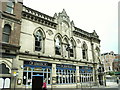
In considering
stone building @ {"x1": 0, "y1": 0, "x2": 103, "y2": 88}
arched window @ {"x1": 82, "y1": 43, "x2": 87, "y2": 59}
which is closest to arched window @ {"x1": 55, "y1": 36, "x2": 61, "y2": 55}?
stone building @ {"x1": 0, "y1": 0, "x2": 103, "y2": 88}

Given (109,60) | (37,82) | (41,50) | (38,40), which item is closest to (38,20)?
(38,40)

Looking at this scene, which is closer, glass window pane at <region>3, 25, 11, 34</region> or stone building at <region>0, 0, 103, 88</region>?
stone building at <region>0, 0, 103, 88</region>

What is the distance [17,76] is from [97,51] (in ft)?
66.8

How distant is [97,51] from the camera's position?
28.6m

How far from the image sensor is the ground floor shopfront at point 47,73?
1433 cm

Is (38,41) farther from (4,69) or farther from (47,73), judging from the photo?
(4,69)

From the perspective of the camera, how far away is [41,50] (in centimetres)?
1777

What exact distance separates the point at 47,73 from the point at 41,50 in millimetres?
3500

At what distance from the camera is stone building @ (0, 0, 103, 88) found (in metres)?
13.8

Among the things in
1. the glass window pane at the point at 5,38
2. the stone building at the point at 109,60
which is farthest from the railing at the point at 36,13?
the stone building at the point at 109,60

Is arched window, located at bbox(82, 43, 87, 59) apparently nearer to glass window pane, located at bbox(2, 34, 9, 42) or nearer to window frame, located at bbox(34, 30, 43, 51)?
window frame, located at bbox(34, 30, 43, 51)

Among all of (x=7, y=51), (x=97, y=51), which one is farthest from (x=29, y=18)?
(x=97, y=51)

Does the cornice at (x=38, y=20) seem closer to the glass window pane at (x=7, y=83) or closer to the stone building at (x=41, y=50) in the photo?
the stone building at (x=41, y=50)

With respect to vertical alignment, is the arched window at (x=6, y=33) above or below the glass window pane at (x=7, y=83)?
above
